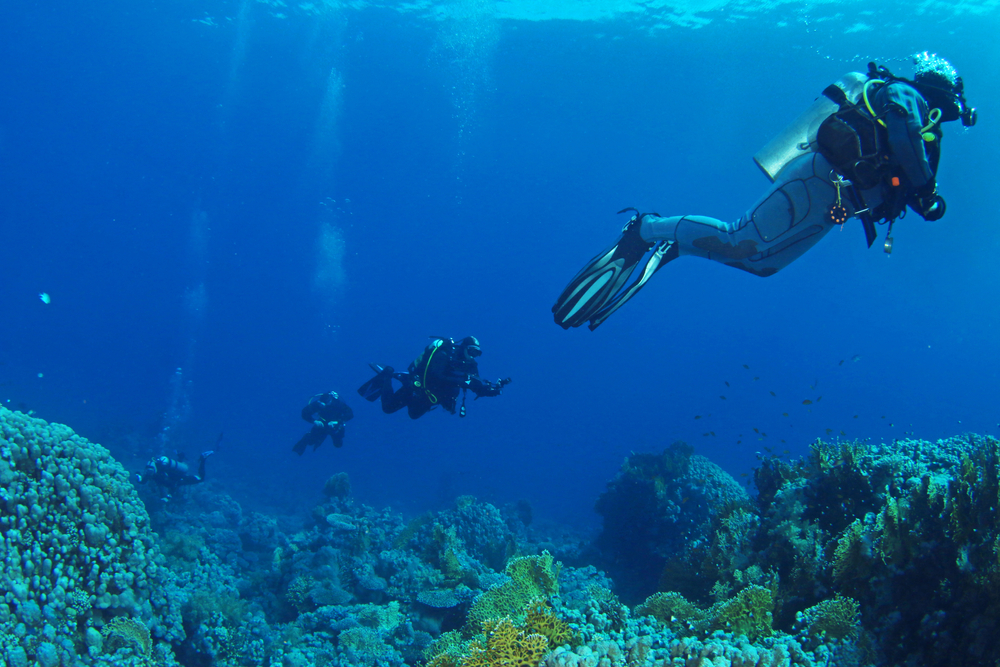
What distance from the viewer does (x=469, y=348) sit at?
8703mm

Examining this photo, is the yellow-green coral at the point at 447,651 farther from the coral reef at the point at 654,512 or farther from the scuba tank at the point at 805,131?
the coral reef at the point at 654,512

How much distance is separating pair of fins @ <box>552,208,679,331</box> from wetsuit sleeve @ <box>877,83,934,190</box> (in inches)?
73.1

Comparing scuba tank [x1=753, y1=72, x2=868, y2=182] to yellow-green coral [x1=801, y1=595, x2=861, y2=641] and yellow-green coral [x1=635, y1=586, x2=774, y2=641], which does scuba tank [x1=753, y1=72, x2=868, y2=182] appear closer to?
yellow-green coral [x1=801, y1=595, x2=861, y2=641]

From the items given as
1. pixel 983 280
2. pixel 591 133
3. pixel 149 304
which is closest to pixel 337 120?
pixel 591 133

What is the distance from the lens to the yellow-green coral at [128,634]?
4.05 m

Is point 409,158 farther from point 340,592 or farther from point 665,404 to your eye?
point 340,592

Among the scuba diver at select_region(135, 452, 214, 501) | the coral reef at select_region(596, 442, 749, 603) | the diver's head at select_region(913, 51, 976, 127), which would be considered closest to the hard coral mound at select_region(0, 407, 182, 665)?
the coral reef at select_region(596, 442, 749, 603)

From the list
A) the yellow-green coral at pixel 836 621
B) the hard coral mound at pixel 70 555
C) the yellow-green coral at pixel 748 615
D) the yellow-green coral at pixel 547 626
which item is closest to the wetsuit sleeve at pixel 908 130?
the yellow-green coral at pixel 836 621

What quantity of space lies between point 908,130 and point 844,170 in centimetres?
38

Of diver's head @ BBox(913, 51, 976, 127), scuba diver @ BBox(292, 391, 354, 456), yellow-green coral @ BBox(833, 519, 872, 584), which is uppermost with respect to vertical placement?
scuba diver @ BBox(292, 391, 354, 456)

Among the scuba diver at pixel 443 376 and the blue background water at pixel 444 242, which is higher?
the blue background water at pixel 444 242

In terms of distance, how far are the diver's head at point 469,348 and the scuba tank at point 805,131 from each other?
5.57 m

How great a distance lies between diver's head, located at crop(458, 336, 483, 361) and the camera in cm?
859

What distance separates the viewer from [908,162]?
304cm
